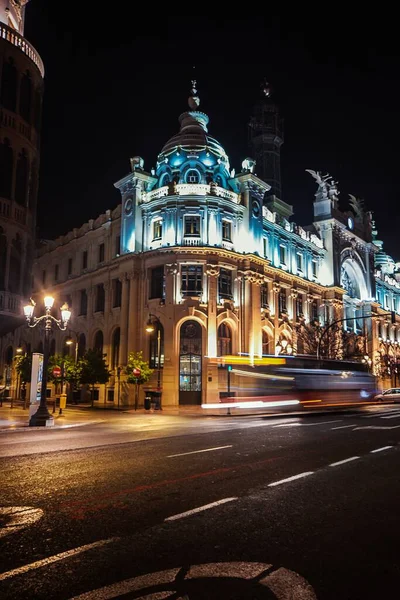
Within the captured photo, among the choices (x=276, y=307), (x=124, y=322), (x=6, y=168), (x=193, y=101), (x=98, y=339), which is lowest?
(x=98, y=339)

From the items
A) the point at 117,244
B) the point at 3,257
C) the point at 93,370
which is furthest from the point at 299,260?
the point at 3,257

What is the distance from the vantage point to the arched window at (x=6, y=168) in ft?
80.6

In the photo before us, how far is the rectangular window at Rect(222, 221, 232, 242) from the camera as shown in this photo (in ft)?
140

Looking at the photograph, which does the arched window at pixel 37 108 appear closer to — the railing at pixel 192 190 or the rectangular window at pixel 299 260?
the railing at pixel 192 190

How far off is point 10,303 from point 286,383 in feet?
52.0

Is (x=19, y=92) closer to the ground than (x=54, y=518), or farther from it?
farther from it

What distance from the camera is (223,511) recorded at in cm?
627

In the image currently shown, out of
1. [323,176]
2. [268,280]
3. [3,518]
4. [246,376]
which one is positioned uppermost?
[323,176]

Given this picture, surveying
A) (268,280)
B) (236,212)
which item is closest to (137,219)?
(236,212)

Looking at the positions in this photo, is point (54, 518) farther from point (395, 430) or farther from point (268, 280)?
point (268, 280)

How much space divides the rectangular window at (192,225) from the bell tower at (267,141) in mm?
A: 24268

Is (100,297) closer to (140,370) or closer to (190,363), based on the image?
(190,363)

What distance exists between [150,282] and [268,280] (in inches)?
495

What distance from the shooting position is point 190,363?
39.8m
